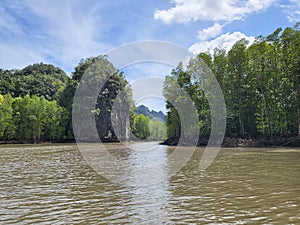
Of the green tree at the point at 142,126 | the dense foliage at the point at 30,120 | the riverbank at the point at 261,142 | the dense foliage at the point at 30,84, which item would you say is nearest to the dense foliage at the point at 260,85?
the riverbank at the point at 261,142

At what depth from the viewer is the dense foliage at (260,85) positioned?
2941 centimetres

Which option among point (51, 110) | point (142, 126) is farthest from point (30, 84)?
point (142, 126)

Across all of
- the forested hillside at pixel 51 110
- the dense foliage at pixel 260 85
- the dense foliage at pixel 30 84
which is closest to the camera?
the dense foliage at pixel 260 85

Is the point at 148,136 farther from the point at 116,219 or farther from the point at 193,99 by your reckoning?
the point at 116,219

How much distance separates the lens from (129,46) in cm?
1803

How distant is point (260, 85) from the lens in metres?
31.2

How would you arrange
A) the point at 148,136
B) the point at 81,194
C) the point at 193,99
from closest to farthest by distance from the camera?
the point at 81,194
the point at 193,99
the point at 148,136

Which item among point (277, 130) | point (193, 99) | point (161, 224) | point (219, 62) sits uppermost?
point (219, 62)

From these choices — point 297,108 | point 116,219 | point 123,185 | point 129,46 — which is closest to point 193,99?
point 297,108

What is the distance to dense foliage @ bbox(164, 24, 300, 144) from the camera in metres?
29.4

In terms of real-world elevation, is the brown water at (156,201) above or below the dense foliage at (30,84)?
below

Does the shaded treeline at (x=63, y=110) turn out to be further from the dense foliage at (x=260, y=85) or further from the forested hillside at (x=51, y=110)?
the dense foliage at (x=260, y=85)

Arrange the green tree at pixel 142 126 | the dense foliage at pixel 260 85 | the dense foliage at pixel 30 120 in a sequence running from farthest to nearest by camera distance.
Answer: the green tree at pixel 142 126
the dense foliage at pixel 30 120
the dense foliage at pixel 260 85

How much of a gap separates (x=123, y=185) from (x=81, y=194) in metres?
1.49
